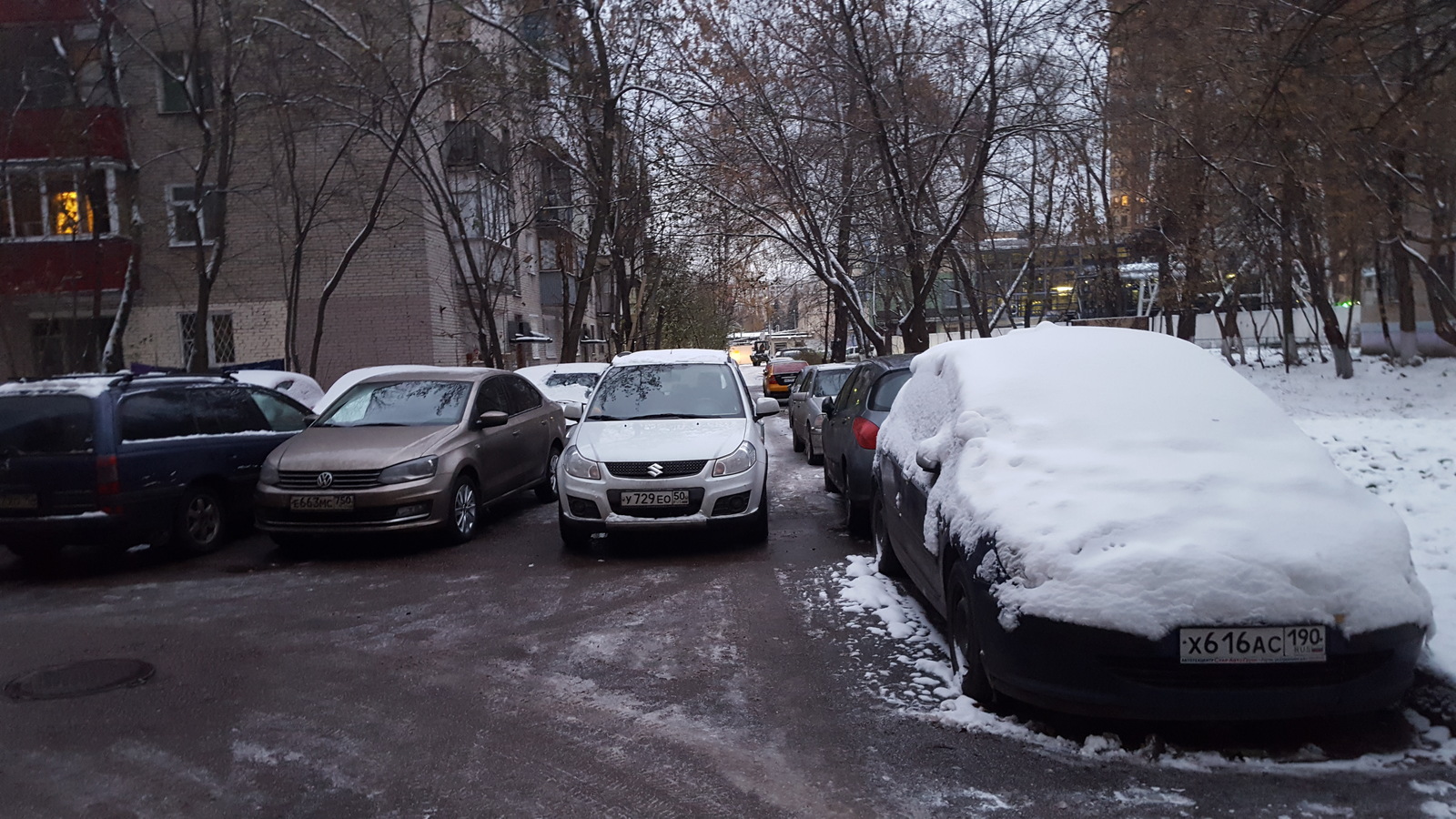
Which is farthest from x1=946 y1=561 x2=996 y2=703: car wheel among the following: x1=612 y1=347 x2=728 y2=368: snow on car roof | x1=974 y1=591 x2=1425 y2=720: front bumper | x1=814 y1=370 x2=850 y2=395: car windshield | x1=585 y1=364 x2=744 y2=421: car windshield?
x1=814 y1=370 x2=850 y2=395: car windshield

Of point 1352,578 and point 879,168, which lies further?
point 879,168

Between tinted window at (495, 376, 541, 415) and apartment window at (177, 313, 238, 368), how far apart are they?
54.0ft

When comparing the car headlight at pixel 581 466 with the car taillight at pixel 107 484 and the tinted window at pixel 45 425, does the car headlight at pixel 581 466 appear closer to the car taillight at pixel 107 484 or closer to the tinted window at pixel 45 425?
the car taillight at pixel 107 484

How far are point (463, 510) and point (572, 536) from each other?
4.14 feet

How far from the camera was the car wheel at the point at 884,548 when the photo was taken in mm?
7328

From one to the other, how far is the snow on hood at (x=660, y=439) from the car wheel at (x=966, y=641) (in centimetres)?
370

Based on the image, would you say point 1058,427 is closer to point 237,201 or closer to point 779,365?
point 237,201

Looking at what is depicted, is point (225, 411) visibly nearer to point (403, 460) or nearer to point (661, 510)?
point (403, 460)

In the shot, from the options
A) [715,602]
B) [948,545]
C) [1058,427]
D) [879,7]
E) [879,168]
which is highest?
[879,7]

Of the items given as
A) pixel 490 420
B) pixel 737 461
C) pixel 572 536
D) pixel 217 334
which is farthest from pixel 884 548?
pixel 217 334

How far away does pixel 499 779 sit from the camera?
4055mm

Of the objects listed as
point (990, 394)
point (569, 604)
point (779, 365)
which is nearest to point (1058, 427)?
point (990, 394)

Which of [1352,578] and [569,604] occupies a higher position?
[1352,578]

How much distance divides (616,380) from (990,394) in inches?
199
